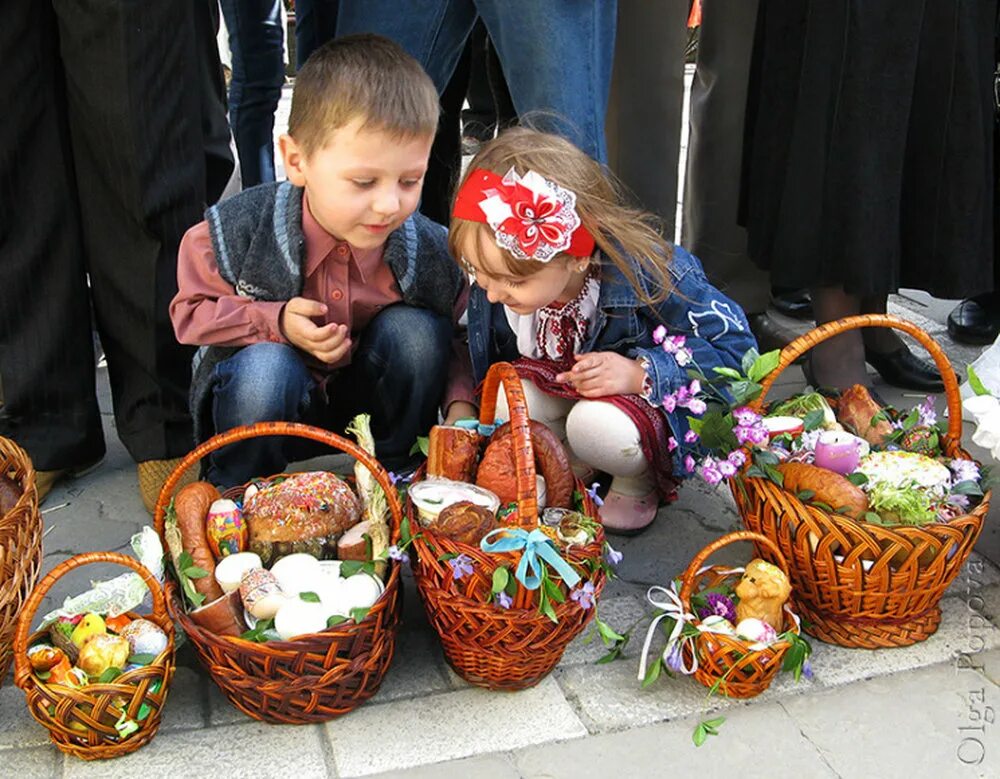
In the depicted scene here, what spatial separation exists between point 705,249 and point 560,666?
5.35 feet

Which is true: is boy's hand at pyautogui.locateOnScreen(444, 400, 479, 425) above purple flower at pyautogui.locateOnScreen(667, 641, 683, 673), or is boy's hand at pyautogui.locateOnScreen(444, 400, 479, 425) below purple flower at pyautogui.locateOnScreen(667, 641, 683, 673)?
above

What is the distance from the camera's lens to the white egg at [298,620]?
1635 mm

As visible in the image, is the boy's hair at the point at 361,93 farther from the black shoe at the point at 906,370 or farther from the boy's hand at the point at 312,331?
the black shoe at the point at 906,370

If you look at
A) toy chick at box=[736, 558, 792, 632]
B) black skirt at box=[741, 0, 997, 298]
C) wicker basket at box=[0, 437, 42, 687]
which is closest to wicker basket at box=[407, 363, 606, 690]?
toy chick at box=[736, 558, 792, 632]

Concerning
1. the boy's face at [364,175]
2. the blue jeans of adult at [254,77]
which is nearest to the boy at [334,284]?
the boy's face at [364,175]

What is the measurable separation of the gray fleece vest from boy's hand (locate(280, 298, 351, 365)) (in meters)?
0.06

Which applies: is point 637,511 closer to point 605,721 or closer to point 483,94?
point 605,721

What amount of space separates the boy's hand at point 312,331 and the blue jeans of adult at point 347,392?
53mm

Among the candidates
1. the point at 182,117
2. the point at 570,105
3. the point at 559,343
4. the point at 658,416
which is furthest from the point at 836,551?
the point at 182,117

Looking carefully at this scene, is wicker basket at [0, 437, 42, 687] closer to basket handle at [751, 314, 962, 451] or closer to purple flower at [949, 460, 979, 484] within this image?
basket handle at [751, 314, 962, 451]

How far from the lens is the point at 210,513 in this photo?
183 cm

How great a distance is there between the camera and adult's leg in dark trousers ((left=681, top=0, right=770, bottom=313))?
296cm

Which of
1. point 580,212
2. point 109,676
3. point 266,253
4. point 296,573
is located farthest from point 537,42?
point 109,676

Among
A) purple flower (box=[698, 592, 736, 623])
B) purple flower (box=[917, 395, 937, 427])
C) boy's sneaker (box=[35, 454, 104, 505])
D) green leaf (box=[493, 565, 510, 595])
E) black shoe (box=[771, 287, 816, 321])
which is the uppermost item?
purple flower (box=[917, 395, 937, 427])
